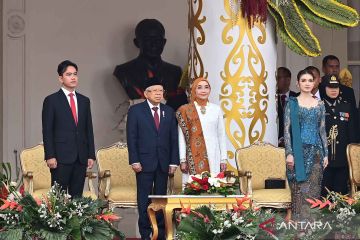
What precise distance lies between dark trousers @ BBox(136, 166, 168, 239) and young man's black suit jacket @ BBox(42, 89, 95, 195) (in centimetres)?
61

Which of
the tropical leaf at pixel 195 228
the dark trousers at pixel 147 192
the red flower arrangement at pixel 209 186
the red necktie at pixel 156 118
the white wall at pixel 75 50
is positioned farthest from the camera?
the white wall at pixel 75 50

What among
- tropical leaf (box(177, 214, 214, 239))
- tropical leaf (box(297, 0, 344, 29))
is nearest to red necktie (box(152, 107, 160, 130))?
tropical leaf (box(297, 0, 344, 29))

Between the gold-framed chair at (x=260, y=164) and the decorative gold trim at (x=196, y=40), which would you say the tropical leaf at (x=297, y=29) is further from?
the gold-framed chair at (x=260, y=164)

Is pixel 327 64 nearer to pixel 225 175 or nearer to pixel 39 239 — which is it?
pixel 225 175

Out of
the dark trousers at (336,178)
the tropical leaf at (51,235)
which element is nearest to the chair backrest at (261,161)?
the dark trousers at (336,178)

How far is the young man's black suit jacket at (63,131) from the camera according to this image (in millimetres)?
9484

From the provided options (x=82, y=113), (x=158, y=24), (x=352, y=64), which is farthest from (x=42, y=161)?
(x=352, y=64)

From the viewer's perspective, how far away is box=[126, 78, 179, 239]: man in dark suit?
1000 cm

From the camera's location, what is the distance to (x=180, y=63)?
13.8 meters

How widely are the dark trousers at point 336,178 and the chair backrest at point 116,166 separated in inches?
69.5

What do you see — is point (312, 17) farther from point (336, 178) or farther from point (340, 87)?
point (336, 178)

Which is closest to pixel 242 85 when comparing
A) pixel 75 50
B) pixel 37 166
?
pixel 37 166

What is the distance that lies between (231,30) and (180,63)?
2901 mm

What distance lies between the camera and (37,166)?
1110 cm
